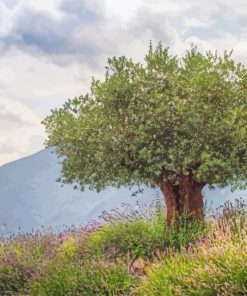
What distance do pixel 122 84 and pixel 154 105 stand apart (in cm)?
102

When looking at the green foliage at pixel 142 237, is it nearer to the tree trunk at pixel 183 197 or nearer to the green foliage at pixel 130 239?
the green foliage at pixel 130 239

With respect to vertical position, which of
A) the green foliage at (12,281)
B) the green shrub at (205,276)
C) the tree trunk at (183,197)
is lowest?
the green shrub at (205,276)

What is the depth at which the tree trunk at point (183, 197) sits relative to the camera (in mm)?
17406

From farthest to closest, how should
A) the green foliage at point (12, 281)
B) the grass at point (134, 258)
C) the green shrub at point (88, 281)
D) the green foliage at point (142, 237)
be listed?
the green foliage at point (142, 237) < the green foliage at point (12, 281) < the green shrub at point (88, 281) < the grass at point (134, 258)

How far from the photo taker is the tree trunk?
17.4 m

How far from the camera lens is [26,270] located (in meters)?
15.2

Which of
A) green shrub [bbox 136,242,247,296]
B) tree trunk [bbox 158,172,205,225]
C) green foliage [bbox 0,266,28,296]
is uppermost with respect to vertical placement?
tree trunk [bbox 158,172,205,225]

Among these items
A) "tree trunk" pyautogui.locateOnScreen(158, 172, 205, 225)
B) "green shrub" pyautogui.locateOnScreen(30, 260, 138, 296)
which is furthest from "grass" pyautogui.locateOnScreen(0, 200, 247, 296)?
"tree trunk" pyautogui.locateOnScreen(158, 172, 205, 225)

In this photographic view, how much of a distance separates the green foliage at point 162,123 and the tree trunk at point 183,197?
0.39m

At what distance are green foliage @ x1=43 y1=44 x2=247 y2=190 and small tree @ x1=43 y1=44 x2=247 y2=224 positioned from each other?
0.03 m

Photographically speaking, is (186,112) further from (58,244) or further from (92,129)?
(58,244)

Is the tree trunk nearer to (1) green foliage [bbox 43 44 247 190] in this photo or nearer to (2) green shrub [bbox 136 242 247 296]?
(1) green foliage [bbox 43 44 247 190]

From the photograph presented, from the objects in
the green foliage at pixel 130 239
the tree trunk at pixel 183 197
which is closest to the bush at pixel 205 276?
the green foliage at pixel 130 239

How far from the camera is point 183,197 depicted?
17.6m
